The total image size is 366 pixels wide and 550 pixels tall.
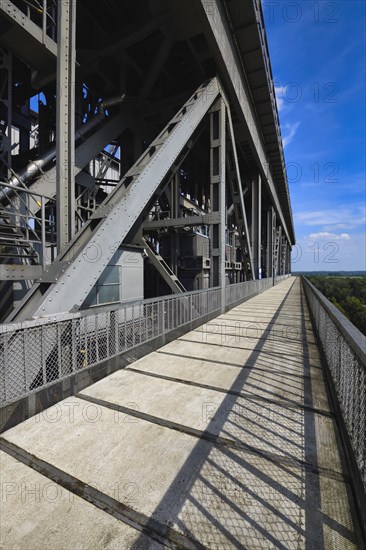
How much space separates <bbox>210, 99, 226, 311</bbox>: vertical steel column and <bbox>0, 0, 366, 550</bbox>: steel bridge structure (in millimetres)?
69

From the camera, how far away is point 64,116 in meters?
4.71

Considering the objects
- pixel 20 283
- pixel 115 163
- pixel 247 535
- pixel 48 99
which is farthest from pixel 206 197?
pixel 247 535

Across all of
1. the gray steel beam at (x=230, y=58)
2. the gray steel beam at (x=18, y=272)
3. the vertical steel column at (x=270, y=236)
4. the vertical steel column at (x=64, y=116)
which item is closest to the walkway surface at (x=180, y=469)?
the vertical steel column at (x=64, y=116)

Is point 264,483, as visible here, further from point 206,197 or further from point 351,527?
point 206,197

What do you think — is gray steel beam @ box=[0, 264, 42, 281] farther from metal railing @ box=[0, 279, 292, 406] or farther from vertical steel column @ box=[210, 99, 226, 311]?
vertical steel column @ box=[210, 99, 226, 311]

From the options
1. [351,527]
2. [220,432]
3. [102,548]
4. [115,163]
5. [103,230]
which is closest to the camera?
[102,548]

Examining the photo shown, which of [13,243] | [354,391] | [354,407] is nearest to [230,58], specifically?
[13,243]

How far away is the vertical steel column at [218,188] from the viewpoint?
9.52 m

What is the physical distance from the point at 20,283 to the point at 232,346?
6643 millimetres

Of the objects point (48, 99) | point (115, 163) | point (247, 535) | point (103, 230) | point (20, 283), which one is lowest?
point (247, 535)

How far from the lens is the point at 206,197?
847 inches

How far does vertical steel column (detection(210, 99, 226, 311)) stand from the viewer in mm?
9516

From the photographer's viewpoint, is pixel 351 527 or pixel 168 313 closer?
pixel 351 527

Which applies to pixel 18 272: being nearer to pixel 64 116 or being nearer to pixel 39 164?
pixel 64 116
